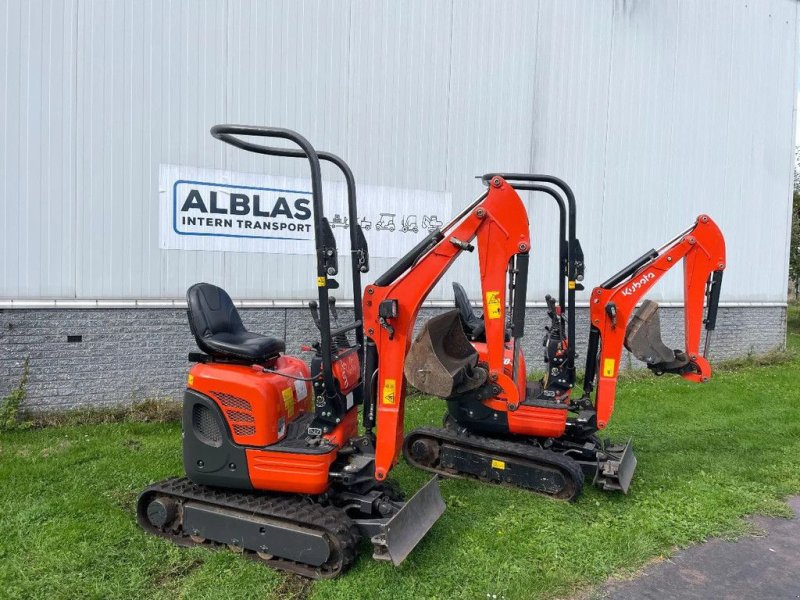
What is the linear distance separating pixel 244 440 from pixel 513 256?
2390mm

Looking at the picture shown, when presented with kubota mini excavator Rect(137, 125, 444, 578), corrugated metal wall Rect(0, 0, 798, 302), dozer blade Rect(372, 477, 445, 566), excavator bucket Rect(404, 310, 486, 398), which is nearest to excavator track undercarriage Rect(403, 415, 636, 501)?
excavator bucket Rect(404, 310, 486, 398)

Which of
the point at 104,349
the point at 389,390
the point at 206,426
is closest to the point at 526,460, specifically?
the point at 389,390

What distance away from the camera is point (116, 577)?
156 inches

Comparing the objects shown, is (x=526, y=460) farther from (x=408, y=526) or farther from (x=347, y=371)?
(x=347, y=371)

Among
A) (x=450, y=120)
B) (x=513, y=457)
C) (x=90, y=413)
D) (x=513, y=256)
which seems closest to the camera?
(x=513, y=256)

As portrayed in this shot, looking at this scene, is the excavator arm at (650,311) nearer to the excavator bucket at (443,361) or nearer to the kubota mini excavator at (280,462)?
the excavator bucket at (443,361)

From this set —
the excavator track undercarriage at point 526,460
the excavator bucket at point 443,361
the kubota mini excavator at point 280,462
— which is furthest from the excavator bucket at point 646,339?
the kubota mini excavator at point 280,462

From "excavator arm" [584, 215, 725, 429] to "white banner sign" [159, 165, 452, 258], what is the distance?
13.4ft

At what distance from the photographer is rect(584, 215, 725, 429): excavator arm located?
5.86 m

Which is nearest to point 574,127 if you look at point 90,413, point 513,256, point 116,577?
point 513,256

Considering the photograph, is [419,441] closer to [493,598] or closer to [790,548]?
[493,598]

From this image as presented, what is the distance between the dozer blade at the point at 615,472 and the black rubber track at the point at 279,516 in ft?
8.00

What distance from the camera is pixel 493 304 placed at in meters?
5.12

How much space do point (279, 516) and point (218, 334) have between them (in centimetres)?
134
